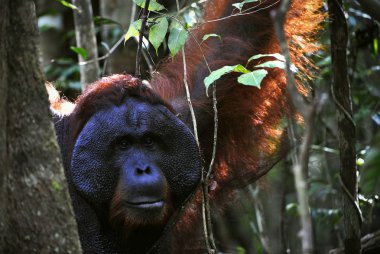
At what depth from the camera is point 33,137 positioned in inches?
68.6

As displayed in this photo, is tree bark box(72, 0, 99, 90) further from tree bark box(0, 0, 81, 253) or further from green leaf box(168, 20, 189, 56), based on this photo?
tree bark box(0, 0, 81, 253)

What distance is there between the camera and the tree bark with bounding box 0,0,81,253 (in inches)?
67.6

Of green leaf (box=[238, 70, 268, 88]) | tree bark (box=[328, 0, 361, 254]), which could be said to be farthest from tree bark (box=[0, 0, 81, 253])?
tree bark (box=[328, 0, 361, 254])

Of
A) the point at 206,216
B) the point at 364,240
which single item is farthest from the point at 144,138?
the point at 364,240

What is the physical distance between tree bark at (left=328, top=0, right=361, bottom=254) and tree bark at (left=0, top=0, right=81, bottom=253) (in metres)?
1.55

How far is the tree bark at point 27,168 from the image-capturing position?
1716 millimetres

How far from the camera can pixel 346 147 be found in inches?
117

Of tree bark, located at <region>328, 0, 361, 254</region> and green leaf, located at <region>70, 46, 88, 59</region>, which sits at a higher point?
green leaf, located at <region>70, 46, 88, 59</region>

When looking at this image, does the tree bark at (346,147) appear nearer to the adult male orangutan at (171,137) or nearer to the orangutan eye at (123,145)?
the adult male orangutan at (171,137)

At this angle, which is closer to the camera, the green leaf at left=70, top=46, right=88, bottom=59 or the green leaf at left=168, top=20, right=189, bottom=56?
the green leaf at left=168, top=20, right=189, bottom=56

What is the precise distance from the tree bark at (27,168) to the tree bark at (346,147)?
155cm

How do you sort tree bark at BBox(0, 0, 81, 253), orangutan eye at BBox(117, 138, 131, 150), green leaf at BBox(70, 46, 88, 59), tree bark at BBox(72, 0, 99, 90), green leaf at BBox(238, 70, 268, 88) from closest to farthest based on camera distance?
tree bark at BBox(0, 0, 81, 253) < green leaf at BBox(238, 70, 268, 88) < orangutan eye at BBox(117, 138, 131, 150) < green leaf at BBox(70, 46, 88, 59) < tree bark at BBox(72, 0, 99, 90)

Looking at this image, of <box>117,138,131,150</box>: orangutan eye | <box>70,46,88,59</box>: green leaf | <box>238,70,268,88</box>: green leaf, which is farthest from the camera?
<box>70,46,88,59</box>: green leaf

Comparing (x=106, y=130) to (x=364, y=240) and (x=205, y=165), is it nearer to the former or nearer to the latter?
(x=205, y=165)
